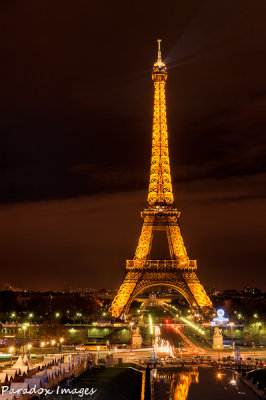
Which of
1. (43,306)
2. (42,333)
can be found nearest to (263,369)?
(42,333)

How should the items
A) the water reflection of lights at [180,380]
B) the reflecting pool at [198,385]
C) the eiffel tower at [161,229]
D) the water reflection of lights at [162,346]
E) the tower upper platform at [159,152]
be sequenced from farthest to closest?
the tower upper platform at [159,152] → the eiffel tower at [161,229] → the water reflection of lights at [162,346] → the water reflection of lights at [180,380] → the reflecting pool at [198,385]

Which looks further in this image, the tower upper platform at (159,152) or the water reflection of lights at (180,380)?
the tower upper platform at (159,152)

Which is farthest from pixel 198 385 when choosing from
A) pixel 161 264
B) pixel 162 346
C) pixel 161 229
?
pixel 161 229

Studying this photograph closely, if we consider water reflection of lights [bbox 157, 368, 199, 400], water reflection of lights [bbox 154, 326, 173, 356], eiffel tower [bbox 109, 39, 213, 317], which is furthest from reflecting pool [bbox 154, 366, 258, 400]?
eiffel tower [bbox 109, 39, 213, 317]

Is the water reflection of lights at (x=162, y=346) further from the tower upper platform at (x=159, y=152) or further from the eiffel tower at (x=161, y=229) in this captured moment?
the tower upper platform at (x=159, y=152)

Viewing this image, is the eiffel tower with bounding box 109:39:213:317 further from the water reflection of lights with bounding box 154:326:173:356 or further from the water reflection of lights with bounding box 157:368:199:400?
the water reflection of lights with bounding box 157:368:199:400

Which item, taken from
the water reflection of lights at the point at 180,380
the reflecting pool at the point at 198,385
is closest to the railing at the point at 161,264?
the reflecting pool at the point at 198,385

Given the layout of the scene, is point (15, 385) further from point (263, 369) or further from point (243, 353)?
point (243, 353)

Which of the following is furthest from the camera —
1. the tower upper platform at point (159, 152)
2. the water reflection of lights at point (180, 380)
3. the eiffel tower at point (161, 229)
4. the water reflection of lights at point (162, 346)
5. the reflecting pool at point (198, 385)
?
the tower upper platform at point (159, 152)
